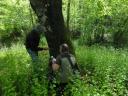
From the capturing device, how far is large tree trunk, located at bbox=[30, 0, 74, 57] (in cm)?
1001

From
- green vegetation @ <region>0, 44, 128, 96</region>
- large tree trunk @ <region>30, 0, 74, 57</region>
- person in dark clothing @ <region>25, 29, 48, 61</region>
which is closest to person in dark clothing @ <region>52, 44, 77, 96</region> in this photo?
green vegetation @ <region>0, 44, 128, 96</region>

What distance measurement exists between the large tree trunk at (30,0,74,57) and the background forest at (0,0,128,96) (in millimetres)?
800

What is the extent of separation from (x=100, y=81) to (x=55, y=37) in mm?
2129

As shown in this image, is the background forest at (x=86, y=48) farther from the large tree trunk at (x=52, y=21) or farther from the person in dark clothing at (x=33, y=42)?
the large tree trunk at (x=52, y=21)

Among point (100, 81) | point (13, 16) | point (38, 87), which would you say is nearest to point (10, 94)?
point (38, 87)

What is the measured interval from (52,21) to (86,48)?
520 centimetres

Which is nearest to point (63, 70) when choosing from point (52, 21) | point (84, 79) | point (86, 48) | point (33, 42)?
point (84, 79)

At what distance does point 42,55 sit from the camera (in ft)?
39.1

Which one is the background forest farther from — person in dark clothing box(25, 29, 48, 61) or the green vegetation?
person in dark clothing box(25, 29, 48, 61)

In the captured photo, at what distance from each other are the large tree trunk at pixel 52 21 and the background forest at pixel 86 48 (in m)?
0.80

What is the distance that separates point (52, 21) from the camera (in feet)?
33.0

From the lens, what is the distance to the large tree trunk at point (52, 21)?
32.8 feet

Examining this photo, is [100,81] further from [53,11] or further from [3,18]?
[3,18]

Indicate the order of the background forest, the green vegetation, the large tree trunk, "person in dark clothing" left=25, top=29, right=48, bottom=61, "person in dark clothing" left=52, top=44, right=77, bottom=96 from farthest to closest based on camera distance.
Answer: "person in dark clothing" left=25, top=29, right=48, bottom=61
the large tree trunk
"person in dark clothing" left=52, top=44, right=77, bottom=96
the background forest
the green vegetation
